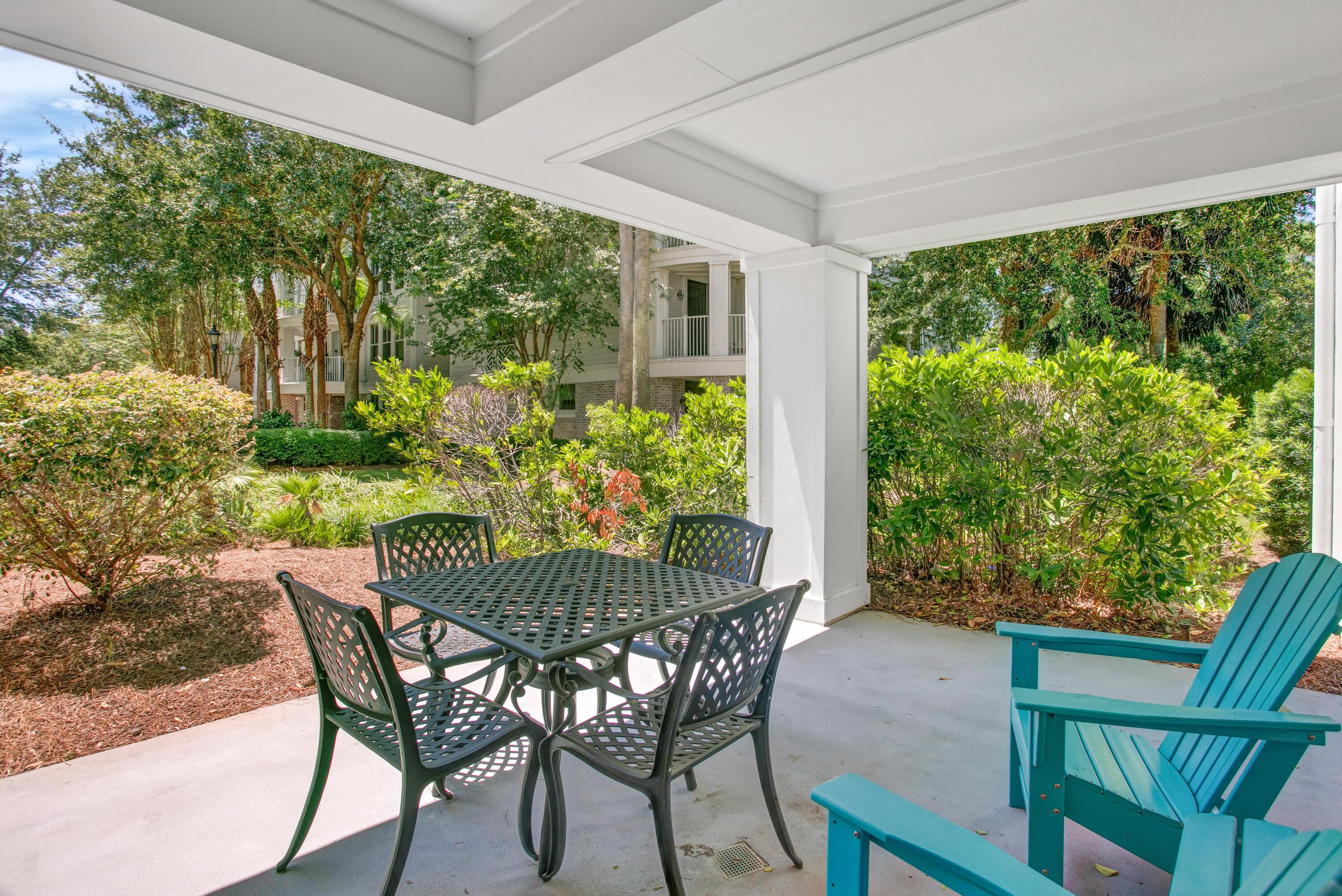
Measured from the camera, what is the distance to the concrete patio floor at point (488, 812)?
2287mm

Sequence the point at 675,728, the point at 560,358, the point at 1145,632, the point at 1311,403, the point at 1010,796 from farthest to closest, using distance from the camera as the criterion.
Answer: the point at 560,358, the point at 1311,403, the point at 1145,632, the point at 1010,796, the point at 675,728

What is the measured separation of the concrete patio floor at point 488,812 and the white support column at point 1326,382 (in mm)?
969

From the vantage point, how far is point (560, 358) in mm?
17859

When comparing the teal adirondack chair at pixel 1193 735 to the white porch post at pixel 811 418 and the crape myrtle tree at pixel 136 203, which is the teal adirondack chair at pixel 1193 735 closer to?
the white porch post at pixel 811 418

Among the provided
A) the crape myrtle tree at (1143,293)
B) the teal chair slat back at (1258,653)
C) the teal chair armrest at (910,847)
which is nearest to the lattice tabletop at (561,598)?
the teal chair armrest at (910,847)

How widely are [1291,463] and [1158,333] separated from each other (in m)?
5.14

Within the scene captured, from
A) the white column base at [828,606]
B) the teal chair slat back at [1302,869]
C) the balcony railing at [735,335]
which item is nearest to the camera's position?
the teal chair slat back at [1302,869]

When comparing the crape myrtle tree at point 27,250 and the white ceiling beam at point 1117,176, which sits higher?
the crape myrtle tree at point 27,250

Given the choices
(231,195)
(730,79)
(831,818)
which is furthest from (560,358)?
(831,818)

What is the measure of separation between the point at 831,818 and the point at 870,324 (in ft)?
39.4

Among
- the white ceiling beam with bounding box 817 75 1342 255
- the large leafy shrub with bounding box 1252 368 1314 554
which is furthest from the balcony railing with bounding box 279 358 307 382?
the large leafy shrub with bounding box 1252 368 1314 554

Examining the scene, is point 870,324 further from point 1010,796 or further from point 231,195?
point 231,195

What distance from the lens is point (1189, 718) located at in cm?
183

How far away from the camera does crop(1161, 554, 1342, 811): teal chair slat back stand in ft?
6.46
